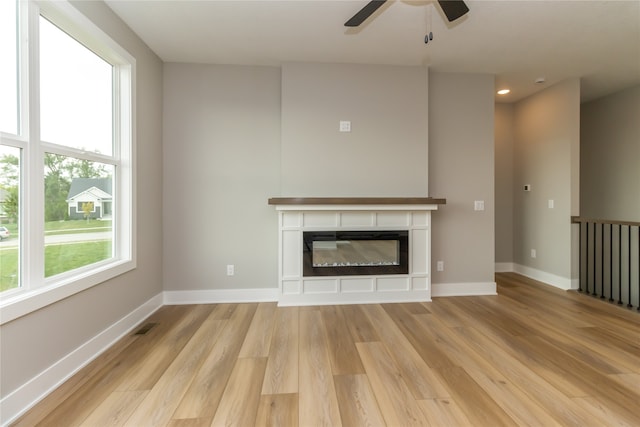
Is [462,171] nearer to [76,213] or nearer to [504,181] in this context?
[504,181]

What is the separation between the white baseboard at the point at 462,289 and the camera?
3355mm

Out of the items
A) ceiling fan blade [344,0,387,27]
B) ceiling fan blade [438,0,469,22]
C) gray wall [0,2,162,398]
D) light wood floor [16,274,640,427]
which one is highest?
ceiling fan blade [344,0,387,27]

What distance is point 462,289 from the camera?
11.1 feet

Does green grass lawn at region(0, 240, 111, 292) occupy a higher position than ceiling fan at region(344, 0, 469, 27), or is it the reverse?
ceiling fan at region(344, 0, 469, 27)

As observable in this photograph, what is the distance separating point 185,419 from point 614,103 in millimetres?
6152

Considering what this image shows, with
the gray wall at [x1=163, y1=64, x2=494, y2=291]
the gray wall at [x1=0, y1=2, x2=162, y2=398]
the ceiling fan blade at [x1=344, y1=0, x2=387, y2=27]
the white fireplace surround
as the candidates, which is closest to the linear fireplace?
the white fireplace surround

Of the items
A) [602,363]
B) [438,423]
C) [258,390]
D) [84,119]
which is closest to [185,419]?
[258,390]

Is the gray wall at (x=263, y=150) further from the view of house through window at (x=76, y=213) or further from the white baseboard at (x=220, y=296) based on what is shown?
the view of house through window at (x=76, y=213)

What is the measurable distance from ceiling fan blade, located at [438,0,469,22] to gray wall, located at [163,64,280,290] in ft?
6.16

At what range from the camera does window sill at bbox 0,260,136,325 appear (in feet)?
4.73

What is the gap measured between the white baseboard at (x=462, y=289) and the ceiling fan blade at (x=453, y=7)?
2691mm

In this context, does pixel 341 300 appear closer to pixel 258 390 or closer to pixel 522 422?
pixel 258 390

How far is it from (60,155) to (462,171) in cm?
381

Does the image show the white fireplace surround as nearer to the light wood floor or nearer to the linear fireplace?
the linear fireplace
